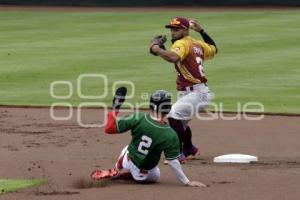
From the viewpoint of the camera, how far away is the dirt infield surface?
855 centimetres

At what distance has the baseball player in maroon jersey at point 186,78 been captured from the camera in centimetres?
1030

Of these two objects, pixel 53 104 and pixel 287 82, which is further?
pixel 287 82

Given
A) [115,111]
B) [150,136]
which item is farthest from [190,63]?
[115,111]

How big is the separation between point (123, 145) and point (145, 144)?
281 centimetres

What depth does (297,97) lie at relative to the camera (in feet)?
53.5

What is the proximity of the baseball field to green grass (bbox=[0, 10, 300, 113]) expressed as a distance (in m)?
0.03

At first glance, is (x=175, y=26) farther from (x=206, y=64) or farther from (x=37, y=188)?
(x=206, y=64)

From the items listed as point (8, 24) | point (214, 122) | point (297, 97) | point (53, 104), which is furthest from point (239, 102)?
point (8, 24)

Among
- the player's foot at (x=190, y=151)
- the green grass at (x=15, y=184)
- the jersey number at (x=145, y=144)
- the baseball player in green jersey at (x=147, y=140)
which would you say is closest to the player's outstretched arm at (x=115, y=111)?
the baseball player in green jersey at (x=147, y=140)

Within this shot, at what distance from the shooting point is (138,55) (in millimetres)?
23062

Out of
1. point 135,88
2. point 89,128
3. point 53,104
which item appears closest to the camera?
point 89,128

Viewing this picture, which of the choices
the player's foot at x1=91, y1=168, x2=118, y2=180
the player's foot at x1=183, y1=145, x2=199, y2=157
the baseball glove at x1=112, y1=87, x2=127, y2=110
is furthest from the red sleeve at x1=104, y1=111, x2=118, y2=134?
the player's foot at x1=183, y1=145, x2=199, y2=157

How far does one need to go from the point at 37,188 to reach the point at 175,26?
8.87 feet

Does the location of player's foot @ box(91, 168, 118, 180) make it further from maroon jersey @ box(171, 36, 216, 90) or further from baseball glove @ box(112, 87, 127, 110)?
maroon jersey @ box(171, 36, 216, 90)
